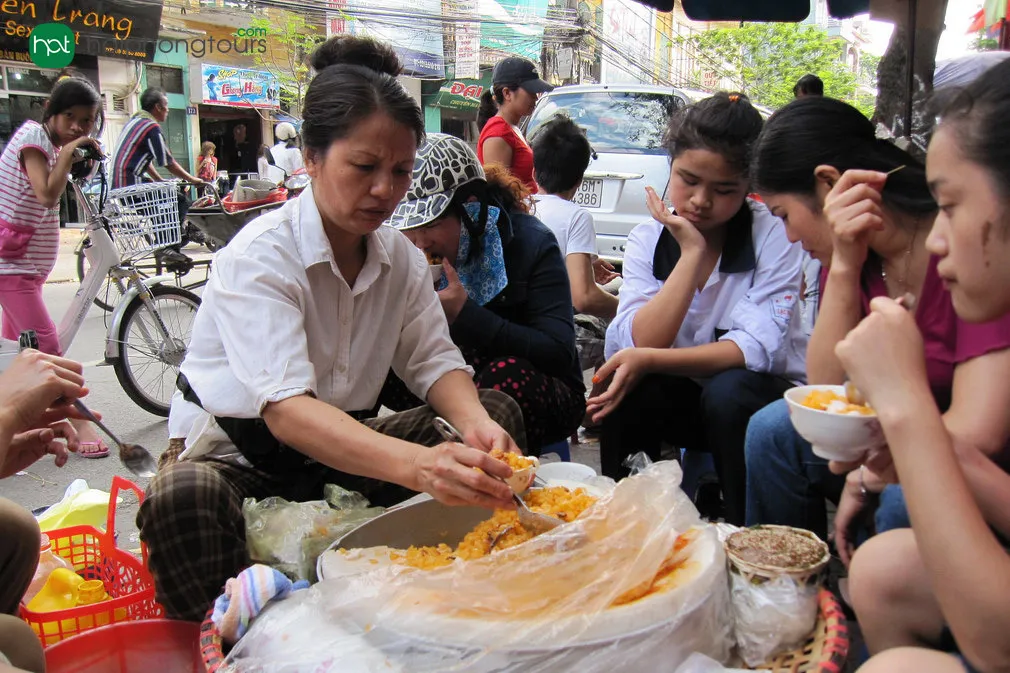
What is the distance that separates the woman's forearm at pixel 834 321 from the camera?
6.37 feet

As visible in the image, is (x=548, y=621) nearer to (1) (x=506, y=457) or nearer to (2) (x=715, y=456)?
(1) (x=506, y=457)

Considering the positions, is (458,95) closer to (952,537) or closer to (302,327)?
(302,327)

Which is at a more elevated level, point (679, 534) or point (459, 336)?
point (459, 336)

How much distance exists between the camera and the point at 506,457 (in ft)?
5.76

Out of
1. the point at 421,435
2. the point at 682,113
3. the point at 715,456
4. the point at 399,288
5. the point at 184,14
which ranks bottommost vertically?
the point at 715,456

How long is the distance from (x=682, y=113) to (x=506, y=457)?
144cm

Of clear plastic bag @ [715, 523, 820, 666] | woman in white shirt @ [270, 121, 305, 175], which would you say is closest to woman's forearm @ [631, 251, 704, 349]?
clear plastic bag @ [715, 523, 820, 666]

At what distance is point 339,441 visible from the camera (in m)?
1.64

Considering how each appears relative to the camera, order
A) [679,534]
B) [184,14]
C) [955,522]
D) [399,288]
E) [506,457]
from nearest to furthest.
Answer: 1. [955,522]
2. [679,534]
3. [506,457]
4. [399,288]
5. [184,14]

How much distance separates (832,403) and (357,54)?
1.46 m

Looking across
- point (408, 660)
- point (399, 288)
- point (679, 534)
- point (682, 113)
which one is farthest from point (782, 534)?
point (682, 113)

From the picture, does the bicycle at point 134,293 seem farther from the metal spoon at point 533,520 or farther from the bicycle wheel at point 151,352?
the metal spoon at point 533,520

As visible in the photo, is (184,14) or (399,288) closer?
(399,288)

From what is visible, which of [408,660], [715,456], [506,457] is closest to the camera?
[408,660]
